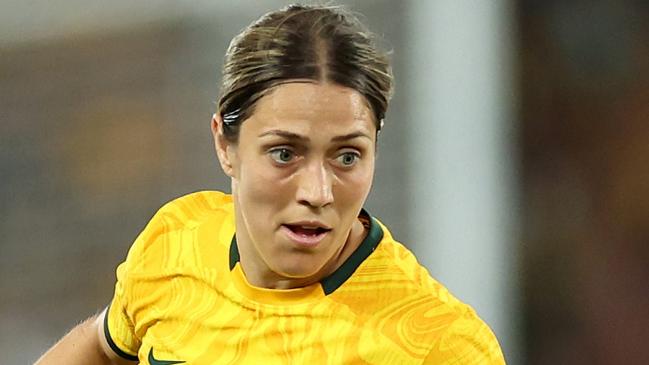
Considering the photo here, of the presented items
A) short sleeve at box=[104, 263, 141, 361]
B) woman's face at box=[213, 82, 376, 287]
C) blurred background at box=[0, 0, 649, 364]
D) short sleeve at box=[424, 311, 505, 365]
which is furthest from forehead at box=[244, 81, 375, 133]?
blurred background at box=[0, 0, 649, 364]

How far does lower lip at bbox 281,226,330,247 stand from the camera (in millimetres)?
1639

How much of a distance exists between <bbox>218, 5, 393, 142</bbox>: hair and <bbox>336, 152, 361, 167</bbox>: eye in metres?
0.06

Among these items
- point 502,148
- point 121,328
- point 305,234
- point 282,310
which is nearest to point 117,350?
point 121,328

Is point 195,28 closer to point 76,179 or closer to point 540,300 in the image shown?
point 76,179

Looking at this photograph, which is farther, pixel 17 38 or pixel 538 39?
pixel 17 38

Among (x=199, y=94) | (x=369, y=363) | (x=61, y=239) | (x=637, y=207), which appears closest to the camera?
(x=369, y=363)

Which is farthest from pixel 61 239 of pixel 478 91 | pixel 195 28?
pixel 478 91

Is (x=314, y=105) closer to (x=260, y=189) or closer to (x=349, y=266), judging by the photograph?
(x=260, y=189)

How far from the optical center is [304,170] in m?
1.62

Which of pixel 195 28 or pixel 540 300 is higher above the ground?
pixel 195 28

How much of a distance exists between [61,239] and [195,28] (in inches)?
30.7

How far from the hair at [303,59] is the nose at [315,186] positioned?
0.10 m

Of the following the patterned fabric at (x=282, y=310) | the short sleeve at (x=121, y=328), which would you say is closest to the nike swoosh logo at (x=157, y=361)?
the patterned fabric at (x=282, y=310)

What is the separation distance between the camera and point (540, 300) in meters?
3.26
